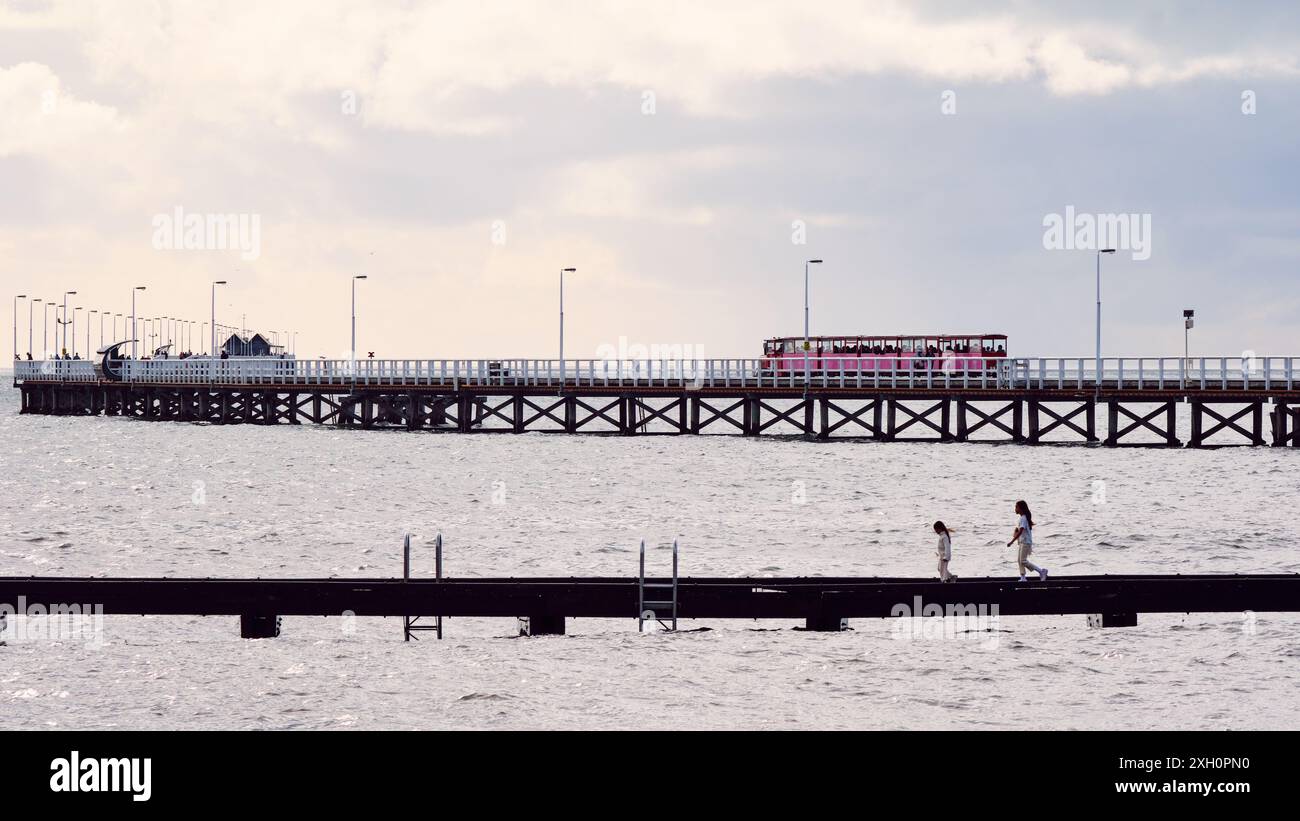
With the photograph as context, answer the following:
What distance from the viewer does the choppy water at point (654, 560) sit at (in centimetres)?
1778

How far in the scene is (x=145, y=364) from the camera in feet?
318

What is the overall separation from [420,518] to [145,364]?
6310 cm

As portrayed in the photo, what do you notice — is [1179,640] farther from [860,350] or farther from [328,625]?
[860,350]

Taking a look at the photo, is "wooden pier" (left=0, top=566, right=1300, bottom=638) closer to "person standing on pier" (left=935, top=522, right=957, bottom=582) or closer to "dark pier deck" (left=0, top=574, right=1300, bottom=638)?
"dark pier deck" (left=0, top=574, right=1300, bottom=638)

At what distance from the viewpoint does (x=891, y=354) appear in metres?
65.3

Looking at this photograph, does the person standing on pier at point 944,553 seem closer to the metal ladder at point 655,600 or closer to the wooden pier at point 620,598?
the wooden pier at point 620,598

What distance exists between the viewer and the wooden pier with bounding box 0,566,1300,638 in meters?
19.8

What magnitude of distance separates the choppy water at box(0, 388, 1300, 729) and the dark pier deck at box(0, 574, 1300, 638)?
74 cm

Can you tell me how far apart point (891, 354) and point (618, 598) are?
47.2 meters

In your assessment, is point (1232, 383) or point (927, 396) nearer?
point (1232, 383)

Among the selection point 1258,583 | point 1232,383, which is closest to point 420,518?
point 1258,583

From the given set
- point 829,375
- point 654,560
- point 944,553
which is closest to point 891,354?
point 829,375

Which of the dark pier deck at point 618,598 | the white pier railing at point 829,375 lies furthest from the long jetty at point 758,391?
the dark pier deck at point 618,598

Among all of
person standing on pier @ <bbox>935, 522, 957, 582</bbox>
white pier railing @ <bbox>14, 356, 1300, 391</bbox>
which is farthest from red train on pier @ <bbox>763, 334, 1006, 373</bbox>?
person standing on pier @ <bbox>935, 522, 957, 582</bbox>
